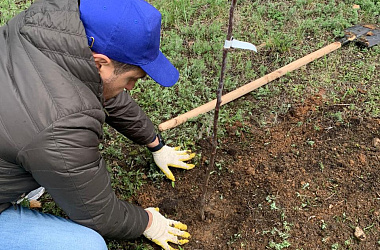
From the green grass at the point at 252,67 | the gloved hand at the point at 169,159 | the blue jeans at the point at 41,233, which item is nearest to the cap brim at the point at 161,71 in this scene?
the blue jeans at the point at 41,233

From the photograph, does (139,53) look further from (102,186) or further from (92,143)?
(102,186)

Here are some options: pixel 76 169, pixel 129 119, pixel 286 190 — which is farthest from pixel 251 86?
pixel 76 169

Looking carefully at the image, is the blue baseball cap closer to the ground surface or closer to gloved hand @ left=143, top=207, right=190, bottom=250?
gloved hand @ left=143, top=207, right=190, bottom=250

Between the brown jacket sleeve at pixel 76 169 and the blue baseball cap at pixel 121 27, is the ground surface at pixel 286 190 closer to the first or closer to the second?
the brown jacket sleeve at pixel 76 169

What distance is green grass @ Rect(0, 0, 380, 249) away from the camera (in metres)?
2.95

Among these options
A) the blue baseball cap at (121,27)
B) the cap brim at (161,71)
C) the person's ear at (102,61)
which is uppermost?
the blue baseball cap at (121,27)

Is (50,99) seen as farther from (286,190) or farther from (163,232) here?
(286,190)

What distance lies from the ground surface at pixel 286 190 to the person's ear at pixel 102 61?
123 cm

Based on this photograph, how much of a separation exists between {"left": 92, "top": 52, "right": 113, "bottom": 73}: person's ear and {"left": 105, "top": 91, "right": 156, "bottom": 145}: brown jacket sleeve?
696 mm

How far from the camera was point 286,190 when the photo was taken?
253 centimetres

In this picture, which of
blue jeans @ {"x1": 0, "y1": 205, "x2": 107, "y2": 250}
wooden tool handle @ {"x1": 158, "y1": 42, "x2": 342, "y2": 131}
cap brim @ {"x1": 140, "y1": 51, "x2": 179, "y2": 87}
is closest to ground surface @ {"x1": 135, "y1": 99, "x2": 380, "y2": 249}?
wooden tool handle @ {"x1": 158, "y1": 42, "x2": 342, "y2": 131}

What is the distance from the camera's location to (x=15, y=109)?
142 cm

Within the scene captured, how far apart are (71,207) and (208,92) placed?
1814 mm

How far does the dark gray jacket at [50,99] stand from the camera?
4.62ft
